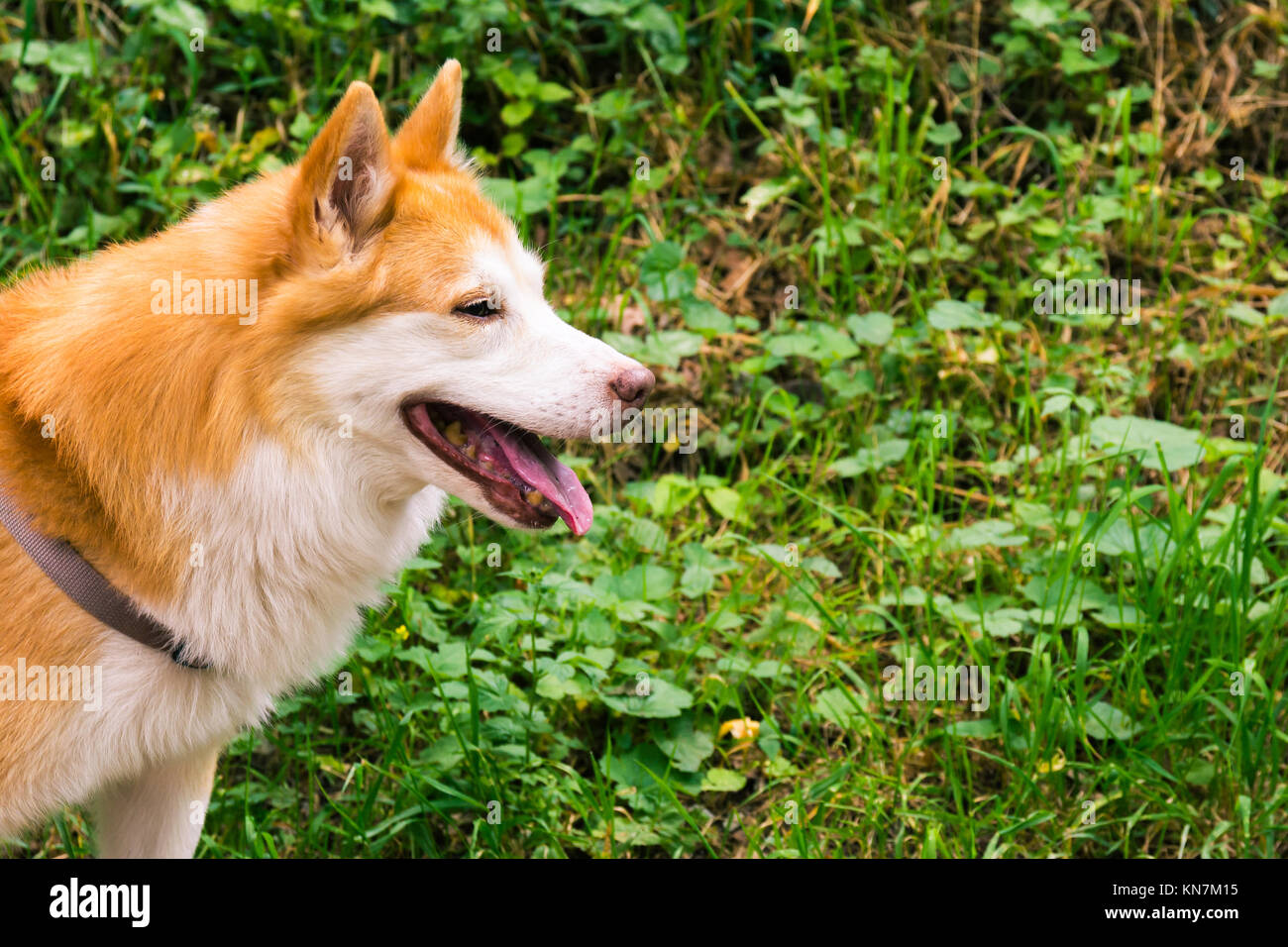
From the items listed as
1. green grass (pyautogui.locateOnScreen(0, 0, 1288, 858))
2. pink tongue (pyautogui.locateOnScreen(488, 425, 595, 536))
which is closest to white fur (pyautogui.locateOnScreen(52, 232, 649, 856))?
pink tongue (pyautogui.locateOnScreen(488, 425, 595, 536))

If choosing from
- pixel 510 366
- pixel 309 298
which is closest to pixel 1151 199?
pixel 510 366

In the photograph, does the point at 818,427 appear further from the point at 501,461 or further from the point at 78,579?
the point at 78,579

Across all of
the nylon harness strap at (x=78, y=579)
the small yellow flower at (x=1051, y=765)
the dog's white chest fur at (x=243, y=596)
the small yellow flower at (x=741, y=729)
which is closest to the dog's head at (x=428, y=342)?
the dog's white chest fur at (x=243, y=596)

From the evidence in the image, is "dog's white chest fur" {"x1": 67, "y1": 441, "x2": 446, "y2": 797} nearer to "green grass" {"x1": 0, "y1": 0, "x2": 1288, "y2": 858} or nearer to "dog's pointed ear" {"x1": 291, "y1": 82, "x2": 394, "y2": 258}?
"dog's pointed ear" {"x1": 291, "y1": 82, "x2": 394, "y2": 258}

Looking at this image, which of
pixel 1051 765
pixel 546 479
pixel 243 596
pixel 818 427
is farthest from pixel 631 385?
pixel 818 427

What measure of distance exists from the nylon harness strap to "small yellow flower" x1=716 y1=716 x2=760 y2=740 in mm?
1788

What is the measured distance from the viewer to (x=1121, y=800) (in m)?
3.56

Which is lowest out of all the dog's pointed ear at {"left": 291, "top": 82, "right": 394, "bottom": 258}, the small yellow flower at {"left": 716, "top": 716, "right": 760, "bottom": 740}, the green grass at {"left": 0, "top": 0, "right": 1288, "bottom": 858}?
the small yellow flower at {"left": 716, "top": 716, "right": 760, "bottom": 740}

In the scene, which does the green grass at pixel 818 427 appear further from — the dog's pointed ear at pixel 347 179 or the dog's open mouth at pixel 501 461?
the dog's pointed ear at pixel 347 179

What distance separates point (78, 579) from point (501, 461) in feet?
3.11

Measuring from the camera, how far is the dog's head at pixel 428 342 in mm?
2676

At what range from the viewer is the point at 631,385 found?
2805 millimetres

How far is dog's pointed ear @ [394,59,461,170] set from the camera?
3031 mm

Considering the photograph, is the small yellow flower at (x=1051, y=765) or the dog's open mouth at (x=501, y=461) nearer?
the dog's open mouth at (x=501, y=461)
